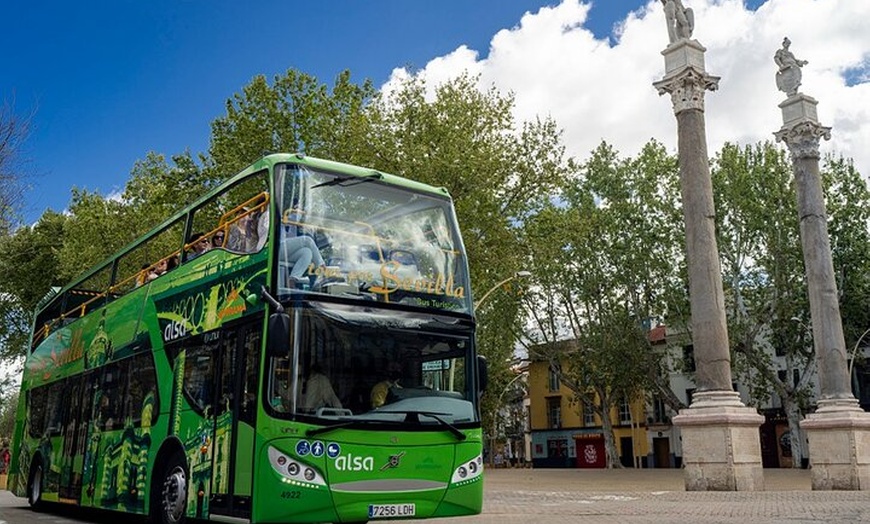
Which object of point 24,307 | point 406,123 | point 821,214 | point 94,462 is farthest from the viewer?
point 24,307

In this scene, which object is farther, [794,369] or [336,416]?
[794,369]

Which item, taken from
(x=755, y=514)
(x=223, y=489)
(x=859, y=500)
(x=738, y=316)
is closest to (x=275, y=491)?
(x=223, y=489)

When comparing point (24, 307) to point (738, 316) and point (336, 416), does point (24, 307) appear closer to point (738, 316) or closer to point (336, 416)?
point (738, 316)

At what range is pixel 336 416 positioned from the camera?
8570 millimetres

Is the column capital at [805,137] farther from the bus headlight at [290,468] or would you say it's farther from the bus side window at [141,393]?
the bus headlight at [290,468]

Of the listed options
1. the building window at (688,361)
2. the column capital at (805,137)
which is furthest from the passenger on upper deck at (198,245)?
the building window at (688,361)

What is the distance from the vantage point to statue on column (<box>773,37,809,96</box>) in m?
25.0

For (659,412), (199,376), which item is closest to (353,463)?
Answer: (199,376)

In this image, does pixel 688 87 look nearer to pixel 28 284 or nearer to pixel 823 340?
pixel 823 340

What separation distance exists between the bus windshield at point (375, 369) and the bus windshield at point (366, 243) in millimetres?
297

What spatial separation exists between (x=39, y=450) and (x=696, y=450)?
46.4 feet

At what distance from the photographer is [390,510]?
28.9 feet

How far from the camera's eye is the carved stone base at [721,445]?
1891 cm

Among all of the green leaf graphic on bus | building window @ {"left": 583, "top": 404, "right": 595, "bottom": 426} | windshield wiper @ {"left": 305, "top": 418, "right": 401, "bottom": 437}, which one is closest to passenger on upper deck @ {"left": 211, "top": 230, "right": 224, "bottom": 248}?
the green leaf graphic on bus
